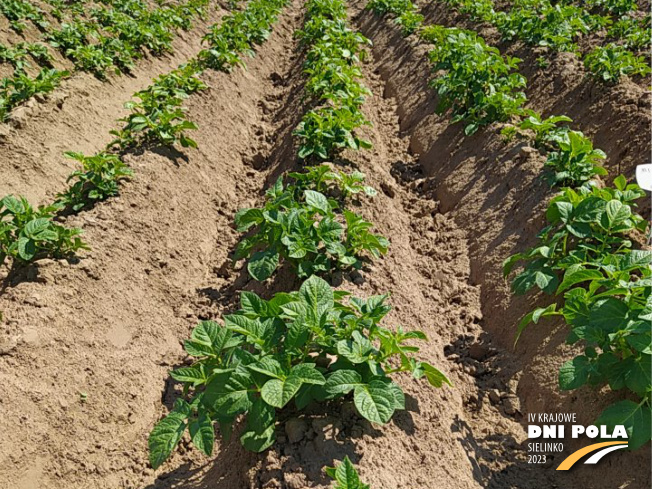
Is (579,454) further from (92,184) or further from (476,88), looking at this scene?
(92,184)

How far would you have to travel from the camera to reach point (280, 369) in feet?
7.35

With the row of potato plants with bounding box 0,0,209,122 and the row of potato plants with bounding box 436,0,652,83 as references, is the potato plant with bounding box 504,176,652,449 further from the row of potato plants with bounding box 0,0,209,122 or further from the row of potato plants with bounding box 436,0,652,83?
the row of potato plants with bounding box 0,0,209,122

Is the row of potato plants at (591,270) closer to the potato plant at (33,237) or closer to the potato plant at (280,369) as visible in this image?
the potato plant at (280,369)

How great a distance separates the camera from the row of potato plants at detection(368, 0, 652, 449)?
91.1 inches

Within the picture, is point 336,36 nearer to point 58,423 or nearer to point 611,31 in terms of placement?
point 611,31

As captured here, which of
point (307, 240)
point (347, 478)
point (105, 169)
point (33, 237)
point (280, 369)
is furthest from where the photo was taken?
point (105, 169)

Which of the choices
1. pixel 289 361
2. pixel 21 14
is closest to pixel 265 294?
pixel 289 361

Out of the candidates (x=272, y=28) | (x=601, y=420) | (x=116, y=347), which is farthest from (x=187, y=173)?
(x=272, y=28)

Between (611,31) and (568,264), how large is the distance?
547 centimetres

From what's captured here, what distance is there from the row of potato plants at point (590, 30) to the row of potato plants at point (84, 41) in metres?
5.98

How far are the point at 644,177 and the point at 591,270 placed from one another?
0.58 meters

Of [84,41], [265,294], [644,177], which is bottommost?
[84,41]

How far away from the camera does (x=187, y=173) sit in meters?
5.10

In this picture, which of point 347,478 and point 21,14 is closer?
point 347,478
